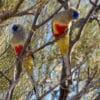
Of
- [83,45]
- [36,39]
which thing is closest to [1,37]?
[36,39]

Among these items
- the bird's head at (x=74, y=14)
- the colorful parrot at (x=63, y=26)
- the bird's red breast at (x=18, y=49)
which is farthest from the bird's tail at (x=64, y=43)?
the bird's red breast at (x=18, y=49)

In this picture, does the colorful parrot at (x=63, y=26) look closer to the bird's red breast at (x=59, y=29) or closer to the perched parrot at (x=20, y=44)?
the bird's red breast at (x=59, y=29)

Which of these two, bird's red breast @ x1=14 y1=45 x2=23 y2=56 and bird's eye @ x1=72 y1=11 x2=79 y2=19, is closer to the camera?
bird's eye @ x1=72 y1=11 x2=79 y2=19

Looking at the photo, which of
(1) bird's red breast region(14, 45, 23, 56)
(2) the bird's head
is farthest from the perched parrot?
(2) the bird's head

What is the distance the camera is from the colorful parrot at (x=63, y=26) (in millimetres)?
2109

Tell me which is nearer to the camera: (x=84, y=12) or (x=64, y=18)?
(x=64, y=18)

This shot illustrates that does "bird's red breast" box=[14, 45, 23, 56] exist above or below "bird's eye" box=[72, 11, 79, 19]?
below

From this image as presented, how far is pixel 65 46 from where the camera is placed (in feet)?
6.92

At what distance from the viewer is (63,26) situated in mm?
2166

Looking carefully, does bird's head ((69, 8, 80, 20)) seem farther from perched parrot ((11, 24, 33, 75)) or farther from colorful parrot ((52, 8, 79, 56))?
perched parrot ((11, 24, 33, 75))

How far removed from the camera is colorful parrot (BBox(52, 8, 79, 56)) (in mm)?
2109

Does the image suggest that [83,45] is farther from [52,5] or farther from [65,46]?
[65,46]

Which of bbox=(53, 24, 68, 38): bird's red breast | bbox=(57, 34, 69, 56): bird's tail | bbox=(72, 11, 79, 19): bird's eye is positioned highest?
bbox=(72, 11, 79, 19): bird's eye

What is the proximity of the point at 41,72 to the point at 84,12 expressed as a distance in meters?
0.72
